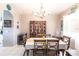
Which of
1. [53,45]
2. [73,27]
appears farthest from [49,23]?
[53,45]

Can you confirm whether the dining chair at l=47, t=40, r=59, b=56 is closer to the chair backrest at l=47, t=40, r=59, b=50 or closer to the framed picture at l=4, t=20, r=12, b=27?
the chair backrest at l=47, t=40, r=59, b=50

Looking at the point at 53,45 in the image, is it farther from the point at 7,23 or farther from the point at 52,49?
the point at 7,23

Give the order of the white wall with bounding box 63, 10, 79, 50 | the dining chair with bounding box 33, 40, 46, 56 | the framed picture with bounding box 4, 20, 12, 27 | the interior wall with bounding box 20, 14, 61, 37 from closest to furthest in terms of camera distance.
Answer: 1. the dining chair with bounding box 33, 40, 46, 56
2. the white wall with bounding box 63, 10, 79, 50
3. the framed picture with bounding box 4, 20, 12, 27
4. the interior wall with bounding box 20, 14, 61, 37

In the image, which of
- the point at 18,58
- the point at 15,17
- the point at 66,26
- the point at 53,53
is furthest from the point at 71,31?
the point at 18,58

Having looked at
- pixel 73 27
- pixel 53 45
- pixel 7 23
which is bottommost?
pixel 53 45

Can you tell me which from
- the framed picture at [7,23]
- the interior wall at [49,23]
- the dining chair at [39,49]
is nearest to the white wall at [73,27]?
the interior wall at [49,23]

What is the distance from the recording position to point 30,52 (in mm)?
3949

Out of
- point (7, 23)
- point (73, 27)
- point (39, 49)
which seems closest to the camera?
point (39, 49)

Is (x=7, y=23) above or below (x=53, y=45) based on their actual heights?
above

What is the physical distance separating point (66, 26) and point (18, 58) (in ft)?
14.7

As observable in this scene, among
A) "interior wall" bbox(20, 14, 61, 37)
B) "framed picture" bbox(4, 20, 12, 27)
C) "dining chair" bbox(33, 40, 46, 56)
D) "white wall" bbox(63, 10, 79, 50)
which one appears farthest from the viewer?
"interior wall" bbox(20, 14, 61, 37)

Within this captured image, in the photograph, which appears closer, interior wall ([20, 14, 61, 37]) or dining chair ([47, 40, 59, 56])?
dining chair ([47, 40, 59, 56])

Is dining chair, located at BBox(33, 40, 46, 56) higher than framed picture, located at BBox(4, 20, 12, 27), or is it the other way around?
framed picture, located at BBox(4, 20, 12, 27)

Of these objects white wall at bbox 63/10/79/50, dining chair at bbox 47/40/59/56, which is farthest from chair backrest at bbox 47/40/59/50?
white wall at bbox 63/10/79/50
